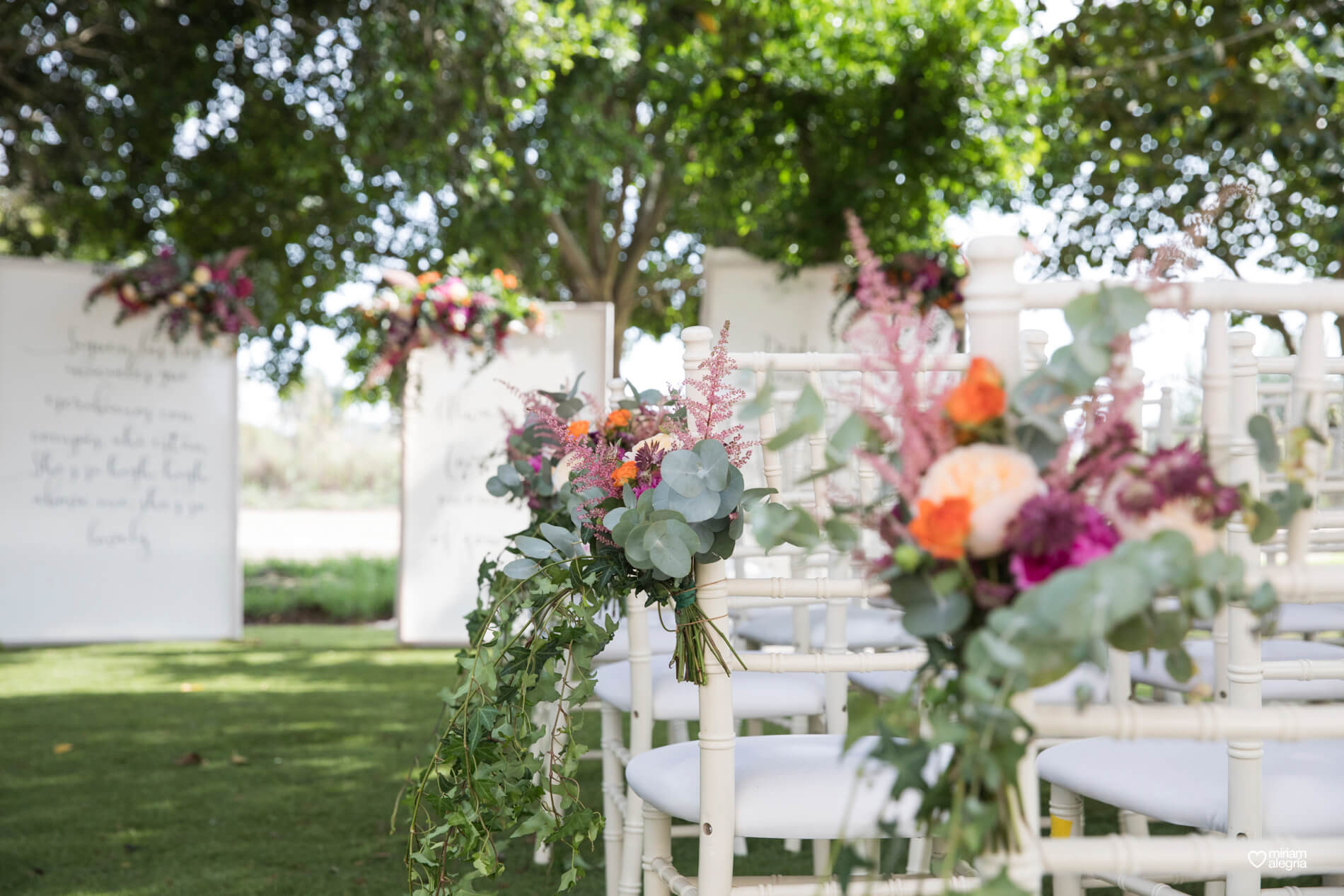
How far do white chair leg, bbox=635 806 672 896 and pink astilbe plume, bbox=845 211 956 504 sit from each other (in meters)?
0.73

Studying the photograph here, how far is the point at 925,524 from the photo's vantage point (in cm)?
63

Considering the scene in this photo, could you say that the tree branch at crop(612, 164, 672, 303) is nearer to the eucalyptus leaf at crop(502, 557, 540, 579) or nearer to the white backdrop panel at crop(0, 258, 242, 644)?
the white backdrop panel at crop(0, 258, 242, 644)

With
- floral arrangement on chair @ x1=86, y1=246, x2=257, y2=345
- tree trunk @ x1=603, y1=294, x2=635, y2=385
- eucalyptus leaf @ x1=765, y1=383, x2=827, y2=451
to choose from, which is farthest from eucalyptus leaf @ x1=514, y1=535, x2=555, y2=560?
tree trunk @ x1=603, y1=294, x2=635, y2=385

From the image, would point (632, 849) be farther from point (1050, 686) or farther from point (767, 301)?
point (767, 301)

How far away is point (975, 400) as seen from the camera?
65 centimetres

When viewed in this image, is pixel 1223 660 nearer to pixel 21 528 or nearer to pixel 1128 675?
pixel 1128 675

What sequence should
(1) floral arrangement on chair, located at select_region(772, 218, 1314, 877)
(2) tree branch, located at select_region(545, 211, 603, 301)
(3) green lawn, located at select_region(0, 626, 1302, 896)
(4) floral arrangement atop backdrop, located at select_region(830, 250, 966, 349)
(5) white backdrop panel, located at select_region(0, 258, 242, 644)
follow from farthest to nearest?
(2) tree branch, located at select_region(545, 211, 603, 301) < (5) white backdrop panel, located at select_region(0, 258, 242, 644) < (4) floral arrangement atop backdrop, located at select_region(830, 250, 966, 349) < (3) green lawn, located at select_region(0, 626, 1302, 896) < (1) floral arrangement on chair, located at select_region(772, 218, 1314, 877)

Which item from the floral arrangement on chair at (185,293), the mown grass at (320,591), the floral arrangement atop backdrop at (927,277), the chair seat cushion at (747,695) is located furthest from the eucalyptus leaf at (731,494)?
the mown grass at (320,591)

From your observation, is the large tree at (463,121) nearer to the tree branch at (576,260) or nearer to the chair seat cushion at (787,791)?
the tree branch at (576,260)

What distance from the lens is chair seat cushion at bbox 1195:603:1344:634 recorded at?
2248mm

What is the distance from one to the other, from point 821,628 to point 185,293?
3.28 metres

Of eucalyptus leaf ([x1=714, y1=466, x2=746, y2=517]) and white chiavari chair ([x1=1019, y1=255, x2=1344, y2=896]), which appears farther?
eucalyptus leaf ([x1=714, y1=466, x2=746, y2=517])

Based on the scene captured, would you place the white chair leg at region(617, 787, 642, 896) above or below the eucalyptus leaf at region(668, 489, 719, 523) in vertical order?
below

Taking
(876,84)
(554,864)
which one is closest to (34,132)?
(876,84)
